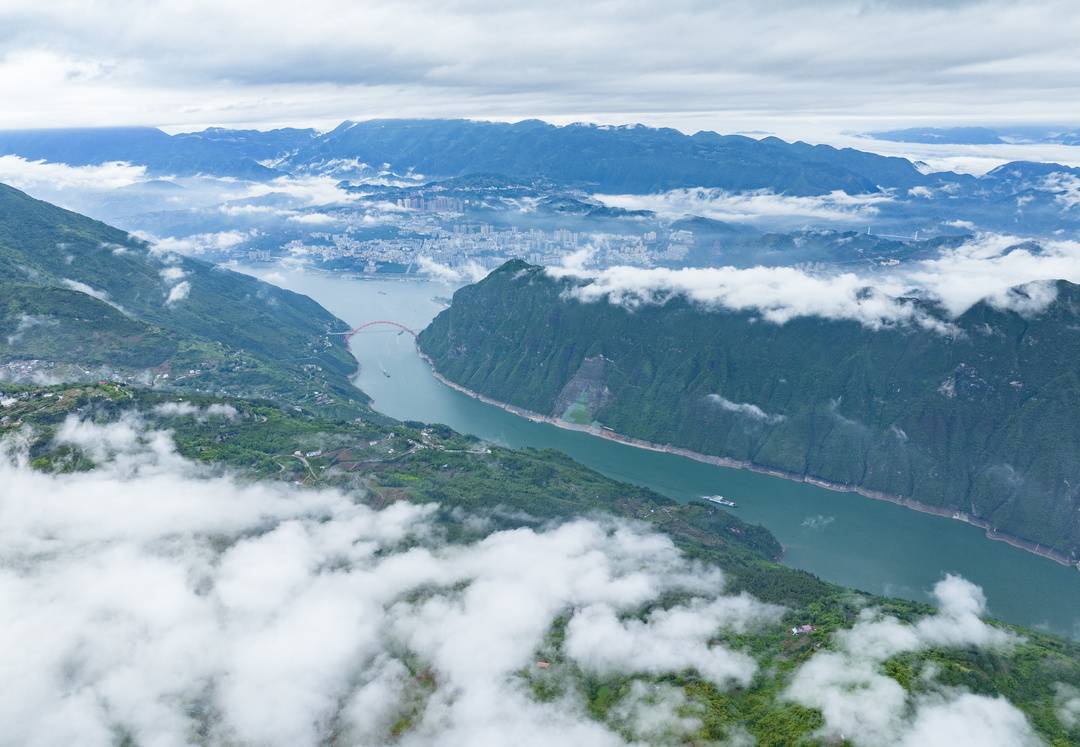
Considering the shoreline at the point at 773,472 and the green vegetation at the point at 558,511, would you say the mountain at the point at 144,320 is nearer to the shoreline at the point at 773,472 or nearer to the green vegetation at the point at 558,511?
the green vegetation at the point at 558,511

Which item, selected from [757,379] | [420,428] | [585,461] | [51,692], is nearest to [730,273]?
[757,379]

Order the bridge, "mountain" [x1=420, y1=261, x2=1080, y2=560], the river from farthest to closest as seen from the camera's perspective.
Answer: the bridge < "mountain" [x1=420, y1=261, x2=1080, y2=560] < the river

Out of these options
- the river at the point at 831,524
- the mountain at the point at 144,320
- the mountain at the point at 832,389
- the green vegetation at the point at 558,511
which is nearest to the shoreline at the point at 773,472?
the mountain at the point at 832,389

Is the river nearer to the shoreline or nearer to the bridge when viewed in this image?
the shoreline

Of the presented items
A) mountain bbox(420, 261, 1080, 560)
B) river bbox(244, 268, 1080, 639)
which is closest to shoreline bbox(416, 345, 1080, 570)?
mountain bbox(420, 261, 1080, 560)

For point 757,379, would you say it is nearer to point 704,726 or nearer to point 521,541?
point 521,541
